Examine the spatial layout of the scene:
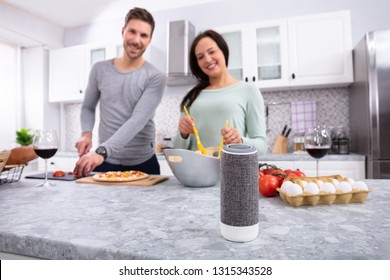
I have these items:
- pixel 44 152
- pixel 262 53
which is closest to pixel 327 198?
pixel 44 152

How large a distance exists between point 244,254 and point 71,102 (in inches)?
156

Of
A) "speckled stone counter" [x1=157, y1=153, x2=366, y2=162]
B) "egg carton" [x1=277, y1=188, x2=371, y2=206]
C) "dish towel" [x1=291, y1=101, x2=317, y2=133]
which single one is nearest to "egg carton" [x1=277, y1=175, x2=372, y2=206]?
"egg carton" [x1=277, y1=188, x2=371, y2=206]

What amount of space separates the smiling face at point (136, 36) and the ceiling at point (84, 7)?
6.91ft

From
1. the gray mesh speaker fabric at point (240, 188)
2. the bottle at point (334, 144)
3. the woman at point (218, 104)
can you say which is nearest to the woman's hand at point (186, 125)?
the woman at point (218, 104)

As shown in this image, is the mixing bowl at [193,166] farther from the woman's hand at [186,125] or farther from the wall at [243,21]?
the wall at [243,21]

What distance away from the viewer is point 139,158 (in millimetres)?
1714

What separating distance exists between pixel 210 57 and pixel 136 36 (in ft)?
1.32

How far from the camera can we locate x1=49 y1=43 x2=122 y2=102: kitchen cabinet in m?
3.50

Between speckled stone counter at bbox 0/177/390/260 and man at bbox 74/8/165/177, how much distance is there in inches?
25.1

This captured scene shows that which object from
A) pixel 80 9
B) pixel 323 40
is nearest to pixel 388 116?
pixel 323 40

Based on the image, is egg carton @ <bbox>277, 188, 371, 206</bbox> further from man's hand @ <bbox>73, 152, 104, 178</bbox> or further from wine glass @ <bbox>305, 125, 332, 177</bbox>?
man's hand @ <bbox>73, 152, 104, 178</bbox>

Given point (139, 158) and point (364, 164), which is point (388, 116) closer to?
point (364, 164)

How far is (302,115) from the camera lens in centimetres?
302

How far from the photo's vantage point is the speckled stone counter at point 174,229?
18.7 inches
